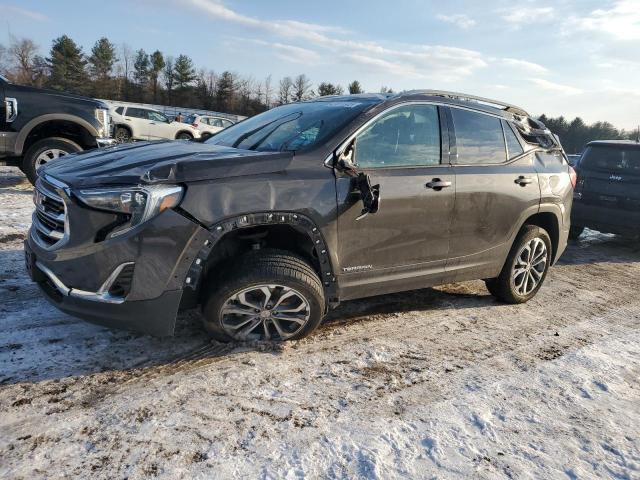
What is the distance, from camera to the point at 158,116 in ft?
73.2

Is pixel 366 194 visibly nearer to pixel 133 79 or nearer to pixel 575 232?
pixel 575 232

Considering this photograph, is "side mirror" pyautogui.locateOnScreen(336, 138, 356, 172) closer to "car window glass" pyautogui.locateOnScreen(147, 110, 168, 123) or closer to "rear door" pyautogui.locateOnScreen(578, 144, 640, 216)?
"rear door" pyautogui.locateOnScreen(578, 144, 640, 216)

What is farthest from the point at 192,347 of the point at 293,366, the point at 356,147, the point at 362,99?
the point at 362,99

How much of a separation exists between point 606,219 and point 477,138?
168 inches

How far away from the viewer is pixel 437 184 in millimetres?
3586

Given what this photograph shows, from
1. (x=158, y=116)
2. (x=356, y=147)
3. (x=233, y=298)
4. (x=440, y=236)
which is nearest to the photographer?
(x=233, y=298)

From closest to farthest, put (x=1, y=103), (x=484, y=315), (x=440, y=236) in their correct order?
(x=440, y=236) → (x=484, y=315) → (x=1, y=103)

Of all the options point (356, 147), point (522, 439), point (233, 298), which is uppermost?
point (356, 147)

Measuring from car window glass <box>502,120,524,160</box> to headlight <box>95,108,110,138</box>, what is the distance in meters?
6.47

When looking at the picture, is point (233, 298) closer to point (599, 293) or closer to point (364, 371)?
point (364, 371)

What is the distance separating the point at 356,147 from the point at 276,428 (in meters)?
1.88

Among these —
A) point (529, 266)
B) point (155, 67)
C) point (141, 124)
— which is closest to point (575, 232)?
point (529, 266)

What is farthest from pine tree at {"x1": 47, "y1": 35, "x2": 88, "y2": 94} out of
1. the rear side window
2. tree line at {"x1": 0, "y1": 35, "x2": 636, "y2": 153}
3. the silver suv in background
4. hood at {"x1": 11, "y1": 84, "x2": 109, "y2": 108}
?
the rear side window

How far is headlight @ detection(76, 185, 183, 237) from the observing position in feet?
8.63
